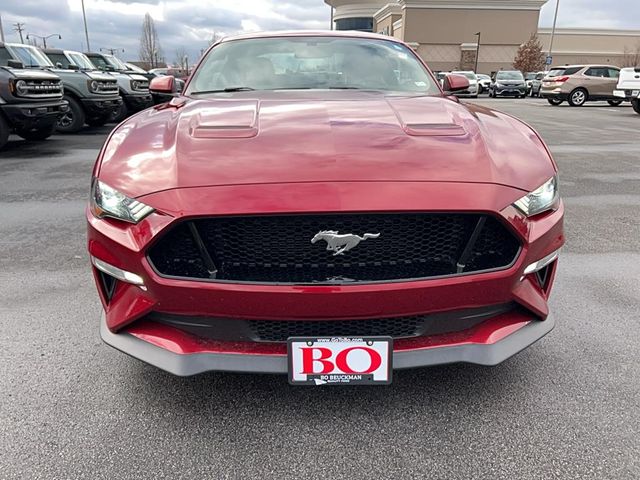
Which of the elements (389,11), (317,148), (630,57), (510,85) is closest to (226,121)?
(317,148)

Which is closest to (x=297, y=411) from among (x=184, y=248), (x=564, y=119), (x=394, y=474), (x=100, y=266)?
(x=394, y=474)

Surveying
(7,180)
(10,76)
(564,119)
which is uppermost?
(10,76)

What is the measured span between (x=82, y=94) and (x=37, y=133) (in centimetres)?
142

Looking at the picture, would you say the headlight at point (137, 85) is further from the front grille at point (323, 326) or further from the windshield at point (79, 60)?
the front grille at point (323, 326)

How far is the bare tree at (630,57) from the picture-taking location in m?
57.6

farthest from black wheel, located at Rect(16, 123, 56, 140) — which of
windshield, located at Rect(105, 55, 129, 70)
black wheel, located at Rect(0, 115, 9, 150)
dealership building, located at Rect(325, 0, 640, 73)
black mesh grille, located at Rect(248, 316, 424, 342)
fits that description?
dealership building, located at Rect(325, 0, 640, 73)

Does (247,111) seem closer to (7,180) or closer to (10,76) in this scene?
(7,180)

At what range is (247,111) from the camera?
2.34 meters

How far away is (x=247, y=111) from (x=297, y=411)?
133cm

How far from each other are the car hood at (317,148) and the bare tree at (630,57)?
217ft

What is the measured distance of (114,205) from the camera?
1.80 meters

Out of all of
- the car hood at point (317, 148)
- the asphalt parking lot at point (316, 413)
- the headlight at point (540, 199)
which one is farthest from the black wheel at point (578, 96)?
the headlight at point (540, 199)

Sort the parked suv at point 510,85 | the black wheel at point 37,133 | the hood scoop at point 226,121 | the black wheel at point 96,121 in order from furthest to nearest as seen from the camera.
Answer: the parked suv at point 510,85
the black wheel at point 96,121
the black wheel at point 37,133
the hood scoop at point 226,121

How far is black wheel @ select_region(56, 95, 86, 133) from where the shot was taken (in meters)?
10.9
